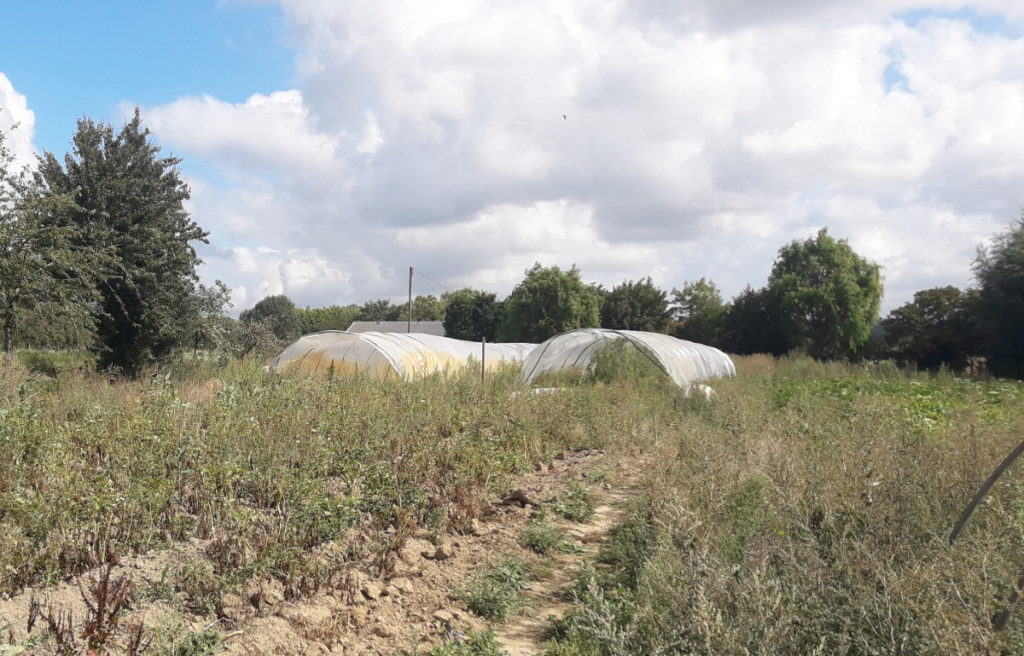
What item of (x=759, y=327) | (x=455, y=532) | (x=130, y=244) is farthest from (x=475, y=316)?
(x=455, y=532)

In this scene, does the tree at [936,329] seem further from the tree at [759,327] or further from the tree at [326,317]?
the tree at [326,317]

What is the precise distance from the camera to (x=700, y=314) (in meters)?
44.2

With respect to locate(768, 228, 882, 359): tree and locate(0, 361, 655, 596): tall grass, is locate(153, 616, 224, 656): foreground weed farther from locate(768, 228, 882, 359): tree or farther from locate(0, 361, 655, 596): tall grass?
locate(768, 228, 882, 359): tree

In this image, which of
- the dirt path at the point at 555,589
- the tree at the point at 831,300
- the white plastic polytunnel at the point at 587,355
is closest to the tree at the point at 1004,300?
the tree at the point at 831,300

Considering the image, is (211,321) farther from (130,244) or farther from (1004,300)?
(1004,300)

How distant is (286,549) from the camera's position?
3951mm

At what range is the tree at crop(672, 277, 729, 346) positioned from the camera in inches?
1638

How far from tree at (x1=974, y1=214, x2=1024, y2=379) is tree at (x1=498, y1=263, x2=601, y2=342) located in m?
19.4

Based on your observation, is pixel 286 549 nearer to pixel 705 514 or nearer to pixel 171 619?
pixel 171 619

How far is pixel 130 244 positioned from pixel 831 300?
1334 inches

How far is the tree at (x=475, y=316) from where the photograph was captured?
5469cm

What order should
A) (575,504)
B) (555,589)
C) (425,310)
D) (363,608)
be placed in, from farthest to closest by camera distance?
(425,310) < (575,504) < (555,589) < (363,608)

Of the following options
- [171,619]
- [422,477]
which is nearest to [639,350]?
[422,477]

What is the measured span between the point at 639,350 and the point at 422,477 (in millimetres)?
9616
